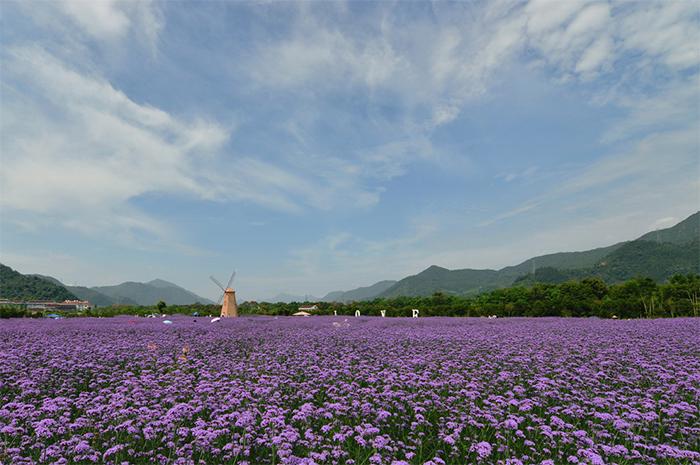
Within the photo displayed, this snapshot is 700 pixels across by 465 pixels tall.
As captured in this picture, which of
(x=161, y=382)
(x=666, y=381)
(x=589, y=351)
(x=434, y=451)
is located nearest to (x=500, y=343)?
(x=589, y=351)

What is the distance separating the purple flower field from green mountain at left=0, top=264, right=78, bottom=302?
14837 centimetres

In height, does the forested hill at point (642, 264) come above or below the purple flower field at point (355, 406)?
above

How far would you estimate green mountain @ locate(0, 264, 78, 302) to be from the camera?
127125 millimetres

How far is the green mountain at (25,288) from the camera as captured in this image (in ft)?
417

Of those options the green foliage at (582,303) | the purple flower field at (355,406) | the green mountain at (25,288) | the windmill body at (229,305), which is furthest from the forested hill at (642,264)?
the green mountain at (25,288)

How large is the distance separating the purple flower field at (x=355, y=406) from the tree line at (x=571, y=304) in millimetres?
19057

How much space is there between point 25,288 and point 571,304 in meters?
159

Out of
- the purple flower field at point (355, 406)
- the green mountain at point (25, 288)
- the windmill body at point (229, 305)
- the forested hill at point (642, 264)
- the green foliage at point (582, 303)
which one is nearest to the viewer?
the purple flower field at point (355, 406)

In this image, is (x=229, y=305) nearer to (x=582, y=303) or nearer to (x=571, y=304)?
(x=571, y=304)

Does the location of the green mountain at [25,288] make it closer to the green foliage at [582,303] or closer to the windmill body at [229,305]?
the green foliage at [582,303]

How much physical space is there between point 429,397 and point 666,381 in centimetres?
391

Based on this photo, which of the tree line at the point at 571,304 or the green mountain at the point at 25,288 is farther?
the green mountain at the point at 25,288

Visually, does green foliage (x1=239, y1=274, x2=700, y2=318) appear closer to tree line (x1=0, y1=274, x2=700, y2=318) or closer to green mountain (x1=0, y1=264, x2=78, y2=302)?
tree line (x1=0, y1=274, x2=700, y2=318)

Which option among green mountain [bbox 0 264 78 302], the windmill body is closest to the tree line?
the windmill body
